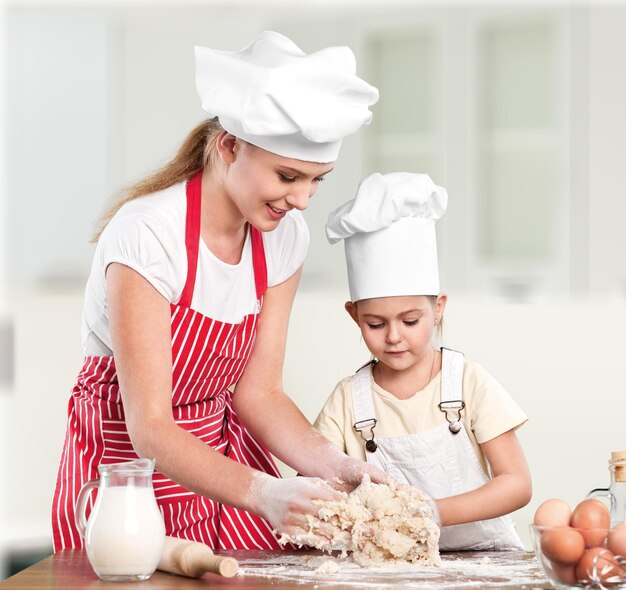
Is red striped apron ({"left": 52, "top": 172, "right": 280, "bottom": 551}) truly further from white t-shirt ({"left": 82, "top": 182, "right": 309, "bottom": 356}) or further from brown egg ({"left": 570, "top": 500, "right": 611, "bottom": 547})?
brown egg ({"left": 570, "top": 500, "right": 611, "bottom": 547})

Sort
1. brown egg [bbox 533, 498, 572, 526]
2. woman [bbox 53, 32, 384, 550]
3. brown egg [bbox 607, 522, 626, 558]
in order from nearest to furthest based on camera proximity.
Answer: brown egg [bbox 607, 522, 626, 558], brown egg [bbox 533, 498, 572, 526], woman [bbox 53, 32, 384, 550]

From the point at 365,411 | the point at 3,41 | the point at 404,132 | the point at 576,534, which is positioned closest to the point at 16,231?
the point at 3,41

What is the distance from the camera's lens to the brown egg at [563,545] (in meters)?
1.13

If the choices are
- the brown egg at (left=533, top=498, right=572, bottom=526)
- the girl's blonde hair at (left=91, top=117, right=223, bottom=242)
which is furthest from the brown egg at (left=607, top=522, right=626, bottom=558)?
the girl's blonde hair at (left=91, top=117, right=223, bottom=242)

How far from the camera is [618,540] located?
112 centimetres

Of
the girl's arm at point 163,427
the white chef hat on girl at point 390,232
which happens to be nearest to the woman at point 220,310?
the girl's arm at point 163,427

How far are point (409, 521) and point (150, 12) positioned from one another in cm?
253

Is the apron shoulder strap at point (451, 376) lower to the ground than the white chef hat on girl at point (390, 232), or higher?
lower

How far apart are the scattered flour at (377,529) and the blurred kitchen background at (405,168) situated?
97 centimetres

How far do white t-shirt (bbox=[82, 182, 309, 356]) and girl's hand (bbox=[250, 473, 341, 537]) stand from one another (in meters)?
0.38

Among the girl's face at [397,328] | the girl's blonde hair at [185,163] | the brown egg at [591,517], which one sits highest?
the girl's blonde hair at [185,163]

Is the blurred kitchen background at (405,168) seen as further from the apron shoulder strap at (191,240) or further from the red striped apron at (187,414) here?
the apron shoulder strap at (191,240)

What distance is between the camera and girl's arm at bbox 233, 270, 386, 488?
174 cm

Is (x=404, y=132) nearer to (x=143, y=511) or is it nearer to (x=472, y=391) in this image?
(x=472, y=391)
